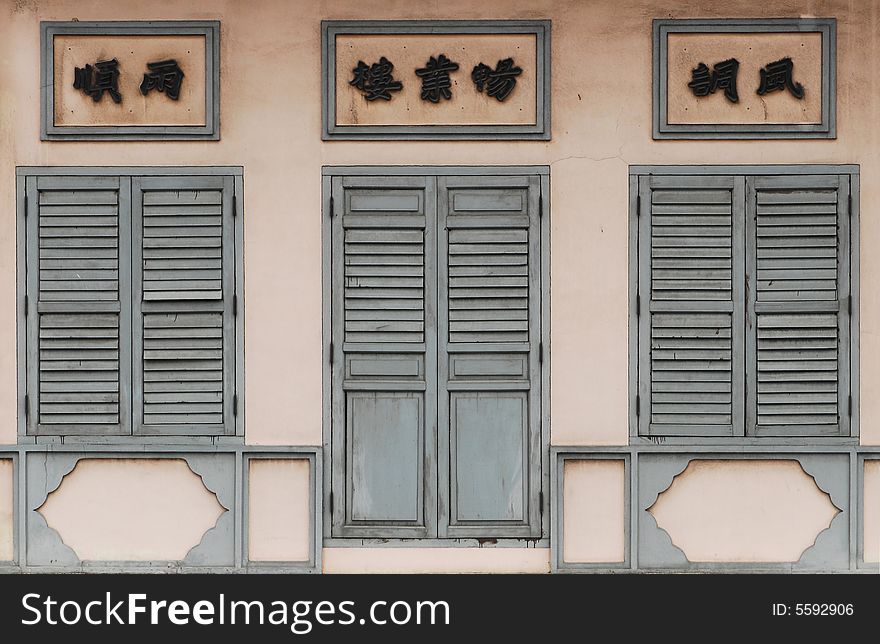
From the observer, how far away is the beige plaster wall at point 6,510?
563 cm

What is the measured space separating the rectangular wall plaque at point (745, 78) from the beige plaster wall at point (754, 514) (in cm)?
187

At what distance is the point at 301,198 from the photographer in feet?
18.4

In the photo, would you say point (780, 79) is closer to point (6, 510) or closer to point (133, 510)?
point (133, 510)

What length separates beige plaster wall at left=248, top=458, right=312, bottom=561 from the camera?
5.64 meters

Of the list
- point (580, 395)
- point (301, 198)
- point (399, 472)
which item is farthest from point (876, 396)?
point (301, 198)

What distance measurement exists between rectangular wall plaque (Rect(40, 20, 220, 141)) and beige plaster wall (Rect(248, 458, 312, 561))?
189 centimetres

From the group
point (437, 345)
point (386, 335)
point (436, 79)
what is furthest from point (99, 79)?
point (437, 345)

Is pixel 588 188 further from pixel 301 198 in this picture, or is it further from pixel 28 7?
pixel 28 7

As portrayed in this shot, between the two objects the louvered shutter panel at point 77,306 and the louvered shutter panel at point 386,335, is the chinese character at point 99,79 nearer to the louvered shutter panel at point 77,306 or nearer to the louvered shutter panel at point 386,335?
the louvered shutter panel at point 77,306

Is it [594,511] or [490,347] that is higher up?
[490,347]

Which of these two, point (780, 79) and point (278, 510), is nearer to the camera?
point (780, 79)

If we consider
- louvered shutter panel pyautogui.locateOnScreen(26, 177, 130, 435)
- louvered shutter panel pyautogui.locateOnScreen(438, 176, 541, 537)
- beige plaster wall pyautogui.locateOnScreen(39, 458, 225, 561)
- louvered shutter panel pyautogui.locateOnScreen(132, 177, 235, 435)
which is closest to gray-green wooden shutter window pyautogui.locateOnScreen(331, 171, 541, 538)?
louvered shutter panel pyautogui.locateOnScreen(438, 176, 541, 537)

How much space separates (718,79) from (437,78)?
155cm

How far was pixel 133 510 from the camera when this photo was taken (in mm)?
5637
